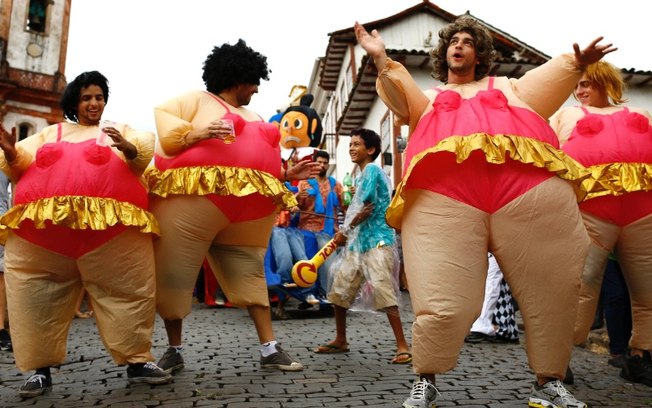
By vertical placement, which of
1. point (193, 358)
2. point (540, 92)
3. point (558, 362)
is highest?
point (540, 92)

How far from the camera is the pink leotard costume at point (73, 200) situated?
371 centimetres

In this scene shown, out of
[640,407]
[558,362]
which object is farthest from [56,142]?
[640,407]

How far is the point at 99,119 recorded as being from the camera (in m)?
4.27

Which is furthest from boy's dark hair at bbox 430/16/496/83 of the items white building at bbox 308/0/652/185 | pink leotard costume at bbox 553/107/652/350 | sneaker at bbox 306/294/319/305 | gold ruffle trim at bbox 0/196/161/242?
white building at bbox 308/0/652/185

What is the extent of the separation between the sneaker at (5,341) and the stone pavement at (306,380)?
0.47ft

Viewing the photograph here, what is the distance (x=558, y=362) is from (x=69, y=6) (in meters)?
34.1

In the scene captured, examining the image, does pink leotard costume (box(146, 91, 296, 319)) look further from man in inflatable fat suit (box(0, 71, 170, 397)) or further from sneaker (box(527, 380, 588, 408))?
sneaker (box(527, 380, 588, 408))

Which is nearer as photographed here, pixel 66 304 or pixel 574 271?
pixel 574 271

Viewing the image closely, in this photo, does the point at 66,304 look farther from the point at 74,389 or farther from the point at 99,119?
the point at 99,119

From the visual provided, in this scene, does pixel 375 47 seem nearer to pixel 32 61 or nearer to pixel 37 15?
pixel 32 61

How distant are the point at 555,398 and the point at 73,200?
2.87 m

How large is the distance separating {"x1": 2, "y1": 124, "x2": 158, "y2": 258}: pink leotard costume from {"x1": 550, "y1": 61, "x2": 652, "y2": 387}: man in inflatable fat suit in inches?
110

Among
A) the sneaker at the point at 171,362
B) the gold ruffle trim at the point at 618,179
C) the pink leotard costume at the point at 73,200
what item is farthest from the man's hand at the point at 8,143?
the gold ruffle trim at the point at 618,179

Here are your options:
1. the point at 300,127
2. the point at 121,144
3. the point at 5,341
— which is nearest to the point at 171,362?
the point at 121,144
